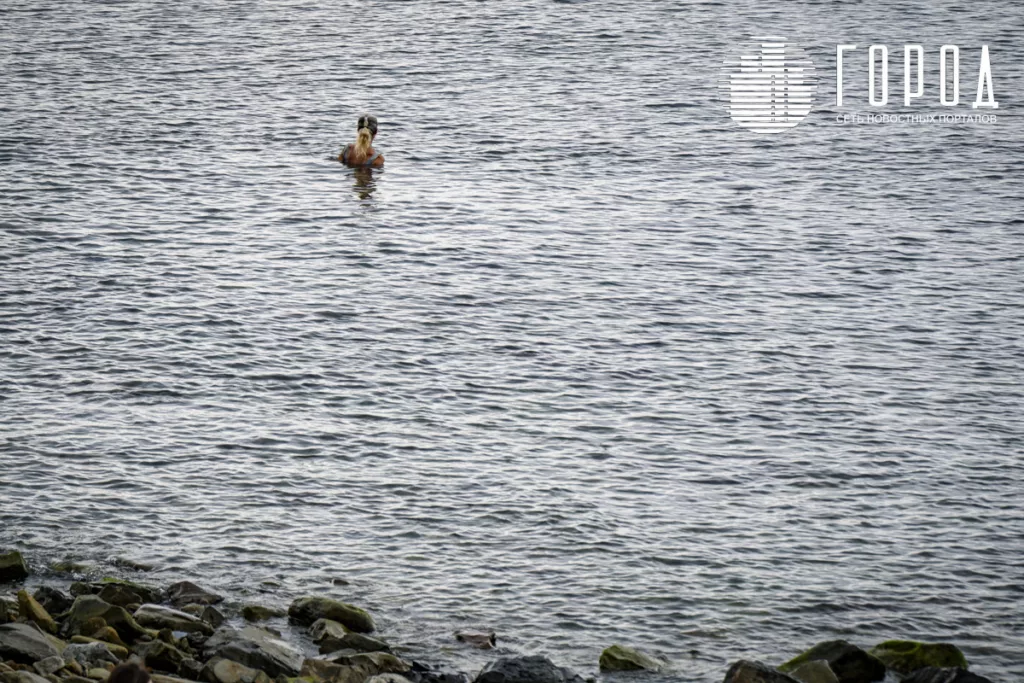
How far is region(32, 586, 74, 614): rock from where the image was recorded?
2222 cm

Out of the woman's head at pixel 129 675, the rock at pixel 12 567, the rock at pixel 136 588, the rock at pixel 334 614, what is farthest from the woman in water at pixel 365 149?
the woman's head at pixel 129 675

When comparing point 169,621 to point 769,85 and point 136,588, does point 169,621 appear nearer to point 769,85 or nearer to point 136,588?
point 136,588

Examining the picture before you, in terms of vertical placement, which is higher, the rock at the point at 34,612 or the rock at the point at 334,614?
the rock at the point at 34,612

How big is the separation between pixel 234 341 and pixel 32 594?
13452 millimetres

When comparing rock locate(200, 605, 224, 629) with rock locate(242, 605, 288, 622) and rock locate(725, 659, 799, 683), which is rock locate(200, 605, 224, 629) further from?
rock locate(725, 659, 799, 683)

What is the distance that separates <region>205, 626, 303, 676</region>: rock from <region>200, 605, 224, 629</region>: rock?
606 mm

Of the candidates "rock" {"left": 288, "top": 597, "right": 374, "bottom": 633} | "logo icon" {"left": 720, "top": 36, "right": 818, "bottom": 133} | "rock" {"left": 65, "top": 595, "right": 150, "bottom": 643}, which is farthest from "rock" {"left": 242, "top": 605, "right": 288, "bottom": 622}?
"logo icon" {"left": 720, "top": 36, "right": 818, "bottom": 133}

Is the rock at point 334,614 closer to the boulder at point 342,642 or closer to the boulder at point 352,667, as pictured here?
the boulder at point 342,642

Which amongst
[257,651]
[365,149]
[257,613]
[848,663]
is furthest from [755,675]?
[365,149]

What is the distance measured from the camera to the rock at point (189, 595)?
2314 centimetres

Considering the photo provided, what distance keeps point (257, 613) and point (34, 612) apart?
3352 mm

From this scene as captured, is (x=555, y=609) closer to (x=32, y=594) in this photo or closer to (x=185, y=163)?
(x=32, y=594)

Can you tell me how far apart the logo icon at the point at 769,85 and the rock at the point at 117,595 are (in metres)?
39.9

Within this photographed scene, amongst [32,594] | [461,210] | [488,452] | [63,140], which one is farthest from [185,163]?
[32,594]
